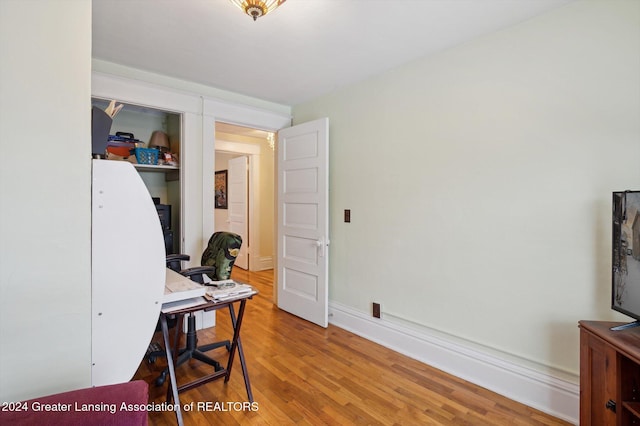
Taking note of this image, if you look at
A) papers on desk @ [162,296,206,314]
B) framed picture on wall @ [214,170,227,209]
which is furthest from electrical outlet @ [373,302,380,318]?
framed picture on wall @ [214,170,227,209]

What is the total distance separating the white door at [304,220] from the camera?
10.1 ft

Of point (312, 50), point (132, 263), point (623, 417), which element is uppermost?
point (312, 50)

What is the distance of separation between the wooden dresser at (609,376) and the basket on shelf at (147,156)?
344 cm

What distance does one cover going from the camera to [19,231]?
40.9 inches

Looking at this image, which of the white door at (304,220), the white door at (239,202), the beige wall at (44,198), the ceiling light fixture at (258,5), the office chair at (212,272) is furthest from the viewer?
the white door at (239,202)

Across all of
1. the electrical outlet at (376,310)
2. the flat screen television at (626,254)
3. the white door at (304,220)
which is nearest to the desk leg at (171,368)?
the white door at (304,220)

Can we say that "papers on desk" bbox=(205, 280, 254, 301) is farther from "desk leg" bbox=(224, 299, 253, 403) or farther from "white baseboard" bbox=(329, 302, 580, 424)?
"white baseboard" bbox=(329, 302, 580, 424)

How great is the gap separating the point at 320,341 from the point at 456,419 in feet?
4.25

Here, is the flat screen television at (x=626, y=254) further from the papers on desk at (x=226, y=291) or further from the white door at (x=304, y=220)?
the white door at (x=304, y=220)

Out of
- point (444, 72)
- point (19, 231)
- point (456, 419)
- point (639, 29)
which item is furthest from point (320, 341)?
point (639, 29)

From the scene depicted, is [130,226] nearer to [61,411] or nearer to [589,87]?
[61,411]

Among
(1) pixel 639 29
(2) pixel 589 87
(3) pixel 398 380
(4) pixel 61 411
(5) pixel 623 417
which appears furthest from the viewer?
(3) pixel 398 380

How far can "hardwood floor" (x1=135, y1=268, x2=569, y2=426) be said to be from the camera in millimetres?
1777

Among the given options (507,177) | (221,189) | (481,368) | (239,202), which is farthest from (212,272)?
(221,189)
